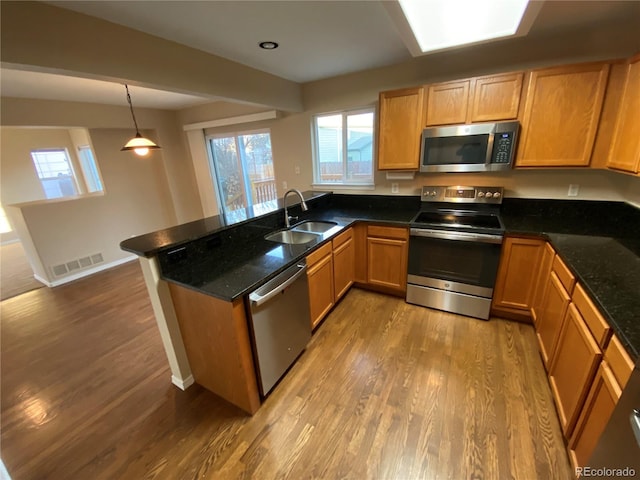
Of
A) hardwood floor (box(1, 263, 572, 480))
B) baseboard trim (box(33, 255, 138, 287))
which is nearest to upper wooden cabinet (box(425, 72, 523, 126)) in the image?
hardwood floor (box(1, 263, 572, 480))

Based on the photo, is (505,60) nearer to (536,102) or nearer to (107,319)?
(536,102)

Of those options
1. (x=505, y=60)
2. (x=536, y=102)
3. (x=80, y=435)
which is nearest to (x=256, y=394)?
(x=80, y=435)

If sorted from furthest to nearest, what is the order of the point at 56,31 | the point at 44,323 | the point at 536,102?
the point at 44,323
the point at 536,102
the point at 56,31

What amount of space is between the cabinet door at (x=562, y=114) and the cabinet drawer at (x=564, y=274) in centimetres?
91

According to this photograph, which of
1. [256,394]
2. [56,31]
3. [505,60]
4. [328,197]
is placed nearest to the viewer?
[56,31]

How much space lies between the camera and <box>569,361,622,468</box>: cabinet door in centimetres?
105

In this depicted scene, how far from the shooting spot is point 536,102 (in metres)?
2.13

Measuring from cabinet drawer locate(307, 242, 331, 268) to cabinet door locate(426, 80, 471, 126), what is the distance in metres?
1.55

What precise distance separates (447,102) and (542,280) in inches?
68.4

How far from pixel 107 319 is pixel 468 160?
4058 mm

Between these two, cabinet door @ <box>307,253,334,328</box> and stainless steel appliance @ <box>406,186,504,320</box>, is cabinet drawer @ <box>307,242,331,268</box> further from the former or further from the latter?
stainless steel appliance @ <box>406,186,504,320</box>

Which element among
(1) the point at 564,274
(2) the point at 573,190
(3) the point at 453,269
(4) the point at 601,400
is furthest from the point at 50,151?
(2) the point at 573,190

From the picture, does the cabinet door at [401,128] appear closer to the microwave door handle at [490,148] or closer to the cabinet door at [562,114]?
the microwave door handle at [490,148]

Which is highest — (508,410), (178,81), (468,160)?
(178,81)
